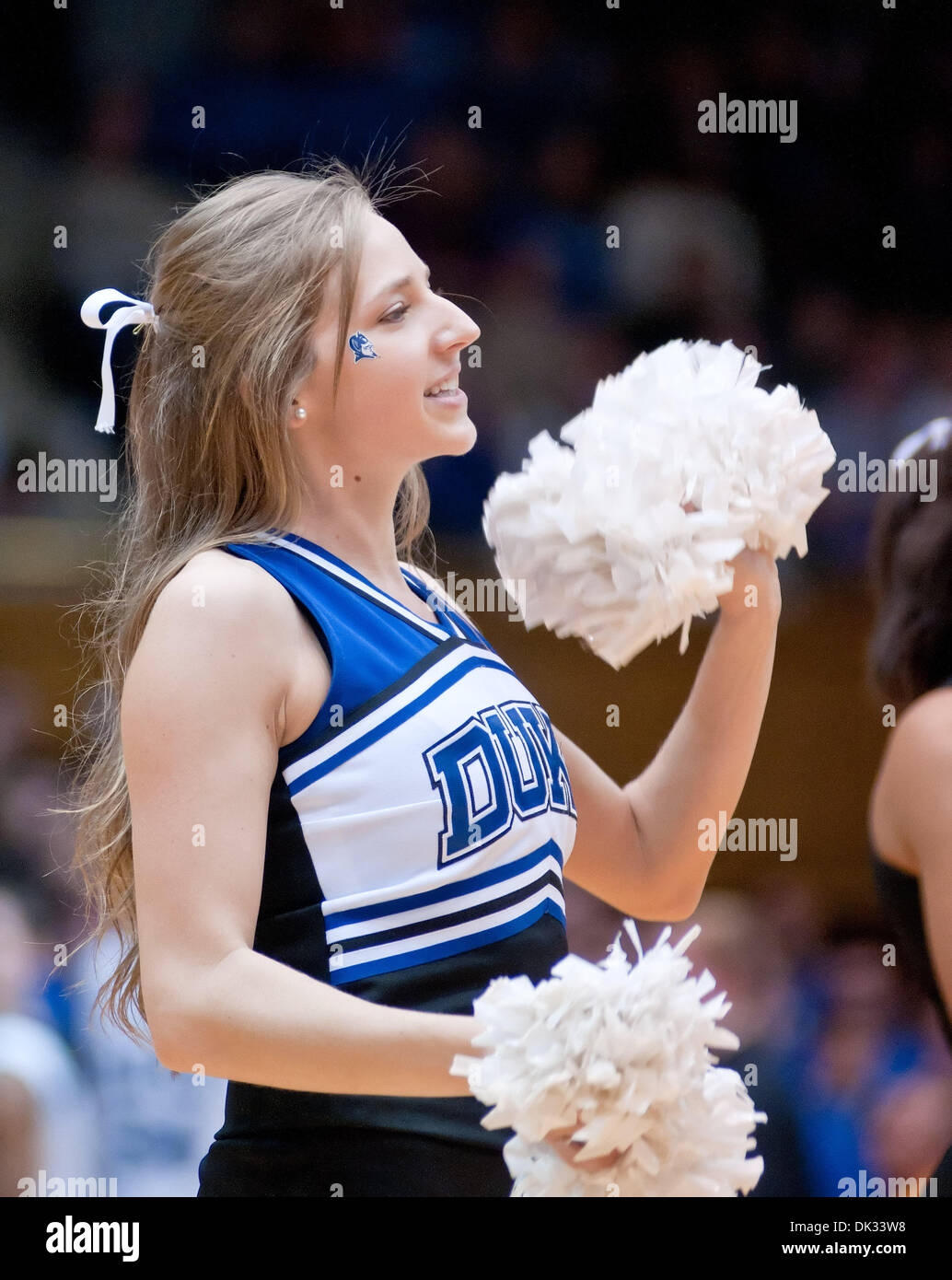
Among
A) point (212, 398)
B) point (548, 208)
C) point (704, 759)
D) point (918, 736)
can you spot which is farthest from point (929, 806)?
point (548, 208)

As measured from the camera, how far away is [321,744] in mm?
1354

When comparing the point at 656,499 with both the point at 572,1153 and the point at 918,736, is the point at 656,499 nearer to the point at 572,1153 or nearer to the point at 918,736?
the point at 918,736

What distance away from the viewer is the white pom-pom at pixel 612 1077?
1.12 m

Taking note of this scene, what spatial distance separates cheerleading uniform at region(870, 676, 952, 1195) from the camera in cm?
165

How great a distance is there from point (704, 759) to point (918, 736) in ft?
0.76

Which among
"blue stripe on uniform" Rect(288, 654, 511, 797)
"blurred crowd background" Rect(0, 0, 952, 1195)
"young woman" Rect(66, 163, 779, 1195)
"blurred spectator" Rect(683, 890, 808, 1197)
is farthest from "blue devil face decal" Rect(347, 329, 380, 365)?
"blurred crowd background" Rect(0, 0, 952, 1195)

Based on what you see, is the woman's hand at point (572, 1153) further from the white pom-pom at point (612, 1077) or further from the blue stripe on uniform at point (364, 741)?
the blue stripe on uniform at point (364, 741)

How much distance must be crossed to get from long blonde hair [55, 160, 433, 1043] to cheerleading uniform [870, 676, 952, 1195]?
77cm

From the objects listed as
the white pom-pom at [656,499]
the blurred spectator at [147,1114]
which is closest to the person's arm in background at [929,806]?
the white pom-pom at [656,499]

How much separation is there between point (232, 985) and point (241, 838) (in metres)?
0.12

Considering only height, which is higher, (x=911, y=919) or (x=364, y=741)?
(x=364, y=741)

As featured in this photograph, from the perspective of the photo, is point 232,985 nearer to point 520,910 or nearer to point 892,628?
point 520,910

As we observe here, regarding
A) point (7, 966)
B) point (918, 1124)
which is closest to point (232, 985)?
point (7, 966)

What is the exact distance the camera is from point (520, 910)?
139cm
